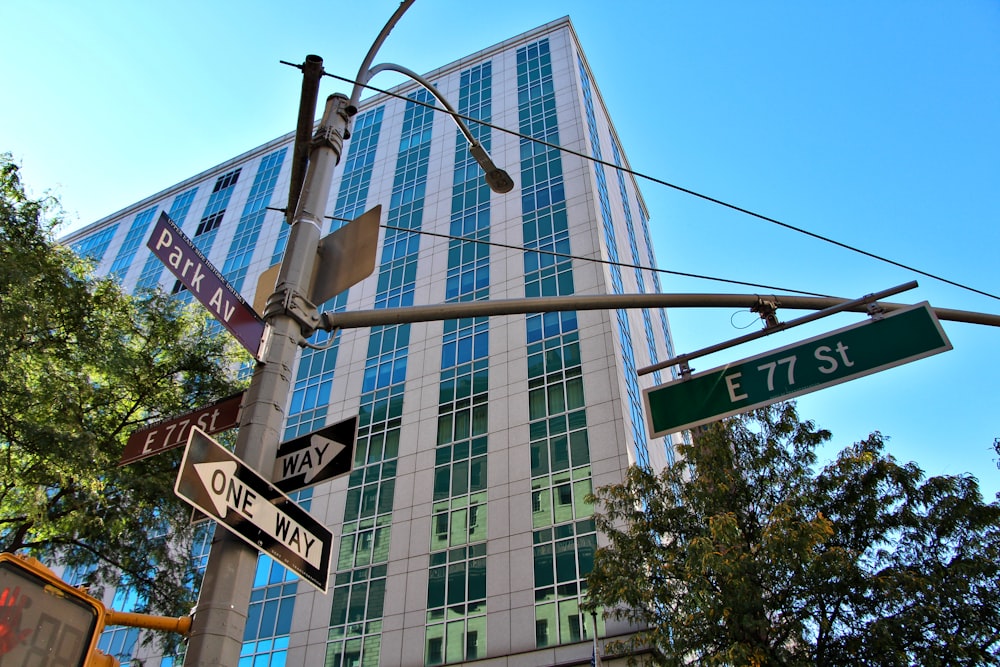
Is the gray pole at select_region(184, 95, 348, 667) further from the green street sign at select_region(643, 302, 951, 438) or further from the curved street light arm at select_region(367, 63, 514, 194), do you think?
the green street sign at select_region(643, 302, 951, 438)

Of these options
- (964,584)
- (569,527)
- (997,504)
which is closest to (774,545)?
(964,584)

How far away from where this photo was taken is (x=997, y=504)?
13.5m

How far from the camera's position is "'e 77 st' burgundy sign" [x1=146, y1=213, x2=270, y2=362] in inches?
195

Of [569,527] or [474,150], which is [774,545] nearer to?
[474,150]

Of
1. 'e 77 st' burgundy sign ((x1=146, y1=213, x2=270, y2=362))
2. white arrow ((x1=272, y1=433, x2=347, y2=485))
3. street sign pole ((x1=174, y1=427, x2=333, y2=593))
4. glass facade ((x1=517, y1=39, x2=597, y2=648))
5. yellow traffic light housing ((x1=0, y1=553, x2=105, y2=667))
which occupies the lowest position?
yellow traffic light housing ((x1=0, y1=553, x2=105, y2=667))

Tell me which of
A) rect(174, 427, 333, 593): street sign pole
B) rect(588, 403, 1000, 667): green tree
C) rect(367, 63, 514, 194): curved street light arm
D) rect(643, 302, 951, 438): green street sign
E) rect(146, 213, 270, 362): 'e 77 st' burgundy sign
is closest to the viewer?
rect(174, 427, 333, 593): street sign pole

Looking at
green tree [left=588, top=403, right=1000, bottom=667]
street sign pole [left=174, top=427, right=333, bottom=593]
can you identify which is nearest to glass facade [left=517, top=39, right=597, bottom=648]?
green tree [left=588, top=403, right=1000, bottom=667]

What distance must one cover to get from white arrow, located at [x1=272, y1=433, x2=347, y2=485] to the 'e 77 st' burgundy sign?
0.73 meters

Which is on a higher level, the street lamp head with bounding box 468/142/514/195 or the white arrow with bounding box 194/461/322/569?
the street lamp head with bounding box 468/142/514/195

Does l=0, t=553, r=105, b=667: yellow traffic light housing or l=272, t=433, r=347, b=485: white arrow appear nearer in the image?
l=0, t=553, r=105, b=667: yellow traffic light housing

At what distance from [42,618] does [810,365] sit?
561 cm

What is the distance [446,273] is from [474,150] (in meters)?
28.9

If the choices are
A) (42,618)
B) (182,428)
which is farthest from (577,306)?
(42,618)

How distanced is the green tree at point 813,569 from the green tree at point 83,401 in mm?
9392
